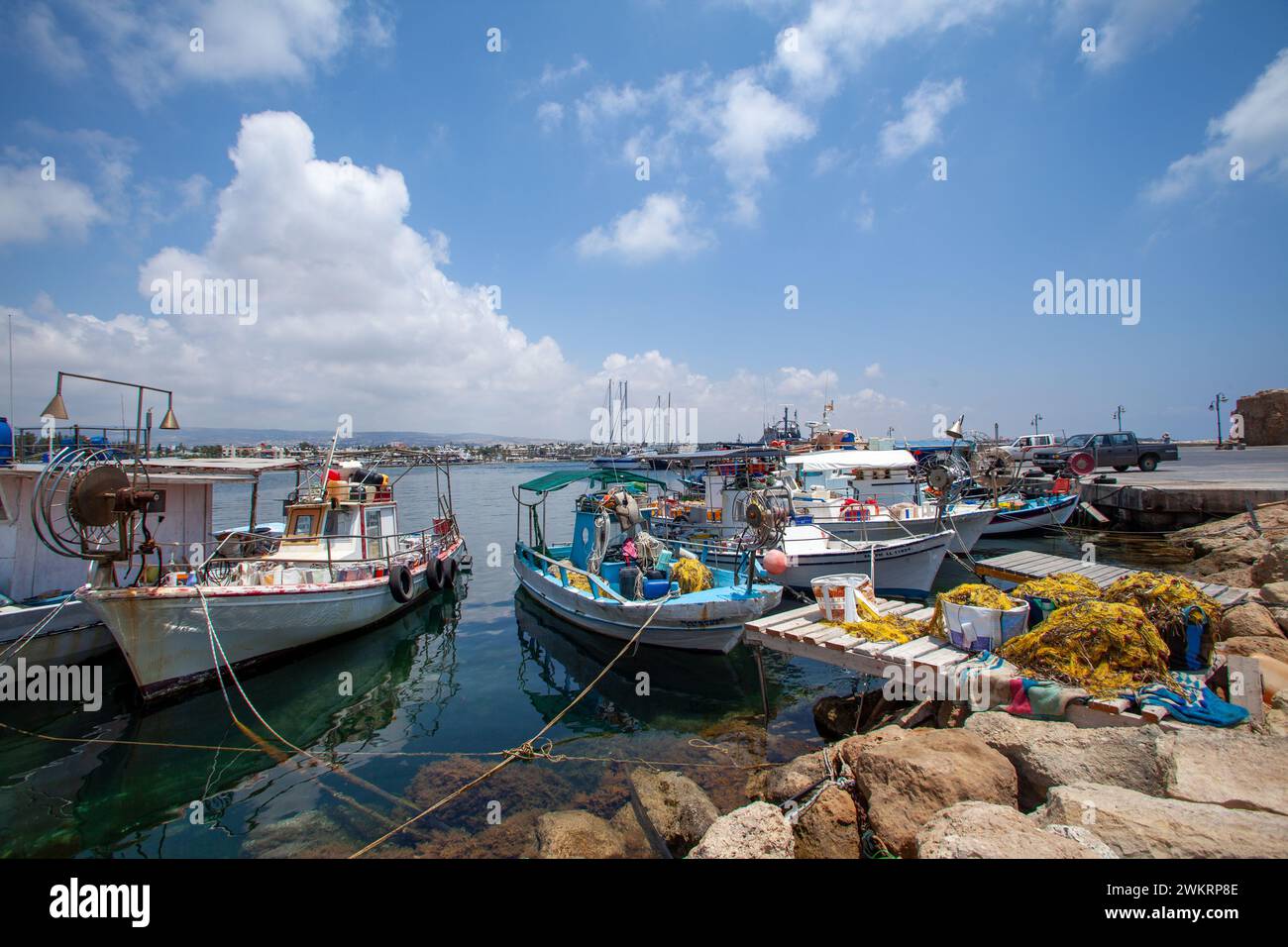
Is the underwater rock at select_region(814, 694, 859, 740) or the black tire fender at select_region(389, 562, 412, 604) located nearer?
the underwater rock at select_region(814, 694, 859, 740)

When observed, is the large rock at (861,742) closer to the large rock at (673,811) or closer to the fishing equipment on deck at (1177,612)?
the large rock at (673,811)

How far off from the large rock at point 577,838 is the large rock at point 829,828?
1.91 meters

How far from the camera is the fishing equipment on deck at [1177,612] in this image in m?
6.47

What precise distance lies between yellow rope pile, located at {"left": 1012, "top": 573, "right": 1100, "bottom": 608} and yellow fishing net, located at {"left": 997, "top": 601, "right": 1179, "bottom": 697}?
580 millimetres

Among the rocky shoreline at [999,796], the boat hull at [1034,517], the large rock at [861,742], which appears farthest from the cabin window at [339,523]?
the boat hull at [1034,517]

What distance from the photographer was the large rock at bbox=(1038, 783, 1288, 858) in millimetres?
3283

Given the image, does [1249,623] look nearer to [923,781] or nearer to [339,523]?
[923,781]

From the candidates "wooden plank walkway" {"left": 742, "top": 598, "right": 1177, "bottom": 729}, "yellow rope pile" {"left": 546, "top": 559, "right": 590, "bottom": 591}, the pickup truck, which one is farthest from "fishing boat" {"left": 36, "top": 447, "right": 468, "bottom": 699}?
the pickup truck

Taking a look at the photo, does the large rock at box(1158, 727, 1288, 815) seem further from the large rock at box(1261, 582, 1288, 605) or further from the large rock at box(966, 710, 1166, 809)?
the large rock at box(1261, 582, 1288, 605)

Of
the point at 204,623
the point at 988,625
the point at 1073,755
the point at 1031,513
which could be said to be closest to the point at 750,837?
the point at 1073,755

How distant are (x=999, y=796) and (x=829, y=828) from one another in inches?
57.3
